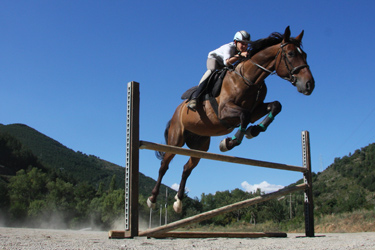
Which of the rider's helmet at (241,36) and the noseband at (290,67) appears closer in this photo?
the noseband at (290,67)

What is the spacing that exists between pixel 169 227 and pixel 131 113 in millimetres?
1374

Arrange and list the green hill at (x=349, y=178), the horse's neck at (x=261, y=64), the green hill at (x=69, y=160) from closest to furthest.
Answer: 1. the horse's neck at (x=261, y=64)
2. the green hill at (x=349, y=178)
3. the green hill at (x=69, y=160)

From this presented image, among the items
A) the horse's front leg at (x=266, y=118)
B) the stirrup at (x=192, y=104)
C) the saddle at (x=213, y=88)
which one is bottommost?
the horse's front leg at (x=266, y=118)

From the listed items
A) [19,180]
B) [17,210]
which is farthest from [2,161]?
[17,210]

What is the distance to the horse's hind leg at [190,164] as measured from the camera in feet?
18.1

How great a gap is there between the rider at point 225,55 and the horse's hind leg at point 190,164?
825 mm

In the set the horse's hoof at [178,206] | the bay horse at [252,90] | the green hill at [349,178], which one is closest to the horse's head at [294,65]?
the bay horse at [252,90]

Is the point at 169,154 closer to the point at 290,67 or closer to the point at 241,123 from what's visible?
the point at 241,123

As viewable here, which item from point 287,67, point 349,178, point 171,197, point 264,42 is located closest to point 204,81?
point 264,42

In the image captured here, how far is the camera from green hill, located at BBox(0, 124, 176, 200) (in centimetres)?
12631

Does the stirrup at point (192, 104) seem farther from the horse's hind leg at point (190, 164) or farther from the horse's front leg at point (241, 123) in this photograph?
the horse's hind leg at point (190, 164)

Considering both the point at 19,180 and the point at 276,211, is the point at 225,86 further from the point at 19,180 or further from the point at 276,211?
the point at 19,180

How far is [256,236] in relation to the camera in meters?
5.36

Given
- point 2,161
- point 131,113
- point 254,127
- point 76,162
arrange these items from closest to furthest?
point 131,113, point 254,127, point 2,161, point 76,162
